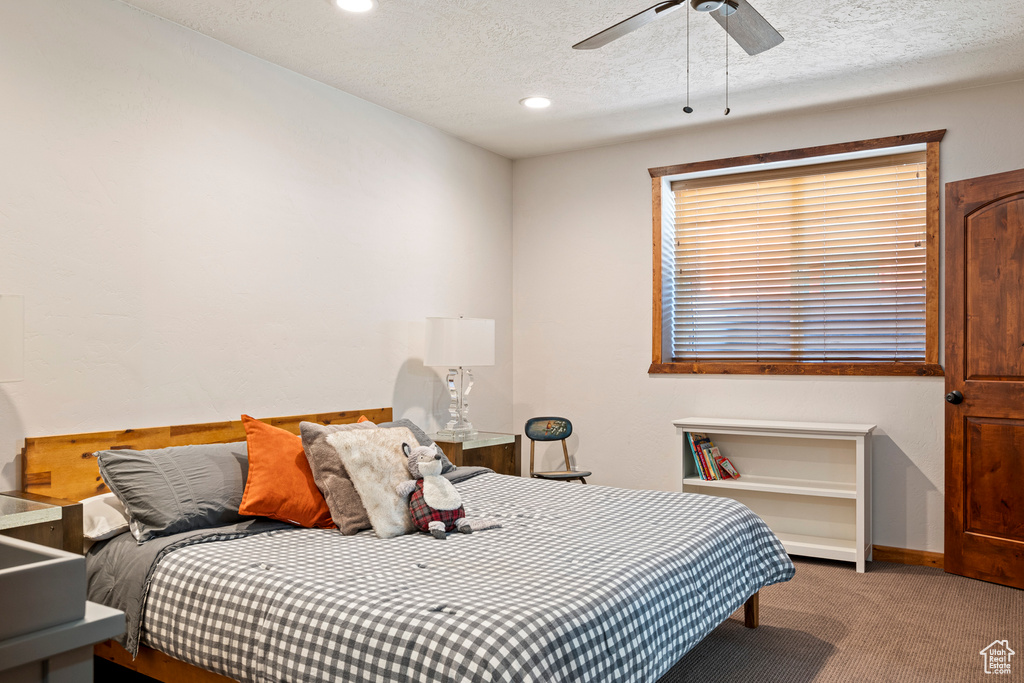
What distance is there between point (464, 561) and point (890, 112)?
139 inches

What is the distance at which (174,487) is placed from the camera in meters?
2.60

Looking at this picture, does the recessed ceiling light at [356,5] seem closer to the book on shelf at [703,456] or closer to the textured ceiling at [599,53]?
the textured ceiling at [599,53]

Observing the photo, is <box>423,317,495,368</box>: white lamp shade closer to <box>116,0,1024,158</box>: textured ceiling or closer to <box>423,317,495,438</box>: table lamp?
<box>423,317,495,438</box>: table lamp

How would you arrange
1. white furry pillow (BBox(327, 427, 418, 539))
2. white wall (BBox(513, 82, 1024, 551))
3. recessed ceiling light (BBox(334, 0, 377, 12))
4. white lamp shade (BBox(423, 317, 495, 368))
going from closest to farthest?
white furry pillow (BBox(327, 427, 418, 539)) → recessed ceiling light (BBox(334, 0, 377, 12)) → white wall (BBox(513, 82, 1024, 551)) → white lamp shade (BBox(423, 317, 495, 368))

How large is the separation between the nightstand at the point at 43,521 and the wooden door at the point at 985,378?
3.95 metres

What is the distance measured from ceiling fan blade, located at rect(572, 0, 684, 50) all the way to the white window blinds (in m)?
2.30

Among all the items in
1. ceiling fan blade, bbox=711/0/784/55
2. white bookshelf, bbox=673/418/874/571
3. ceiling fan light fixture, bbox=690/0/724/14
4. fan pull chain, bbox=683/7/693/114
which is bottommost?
white bookshelf, bbox=673/418/874/571

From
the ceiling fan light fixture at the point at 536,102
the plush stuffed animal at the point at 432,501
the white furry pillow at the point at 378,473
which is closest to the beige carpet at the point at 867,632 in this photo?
the plush stuffed animal at the point at 432,501

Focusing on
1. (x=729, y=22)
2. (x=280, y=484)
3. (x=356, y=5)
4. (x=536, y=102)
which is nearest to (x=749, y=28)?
(x=729, y=22)

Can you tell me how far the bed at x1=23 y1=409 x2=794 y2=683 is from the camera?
5.57ft

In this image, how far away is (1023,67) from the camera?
140 inches

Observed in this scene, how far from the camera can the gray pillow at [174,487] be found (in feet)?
8.18

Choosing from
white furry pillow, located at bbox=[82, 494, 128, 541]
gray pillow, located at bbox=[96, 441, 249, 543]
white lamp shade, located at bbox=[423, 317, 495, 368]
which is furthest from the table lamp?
white furry pillow, located at bbox=[82, 494, 128, 541]

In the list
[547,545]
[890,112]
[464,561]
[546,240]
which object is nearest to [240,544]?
[464,561]
